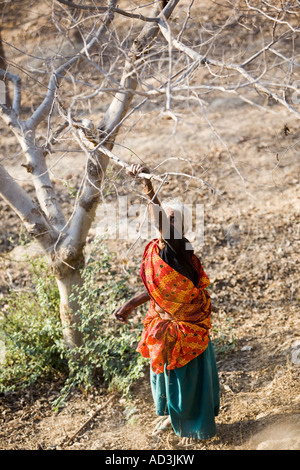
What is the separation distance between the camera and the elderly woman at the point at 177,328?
9.30 ft

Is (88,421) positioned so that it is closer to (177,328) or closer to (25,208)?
(177,328)

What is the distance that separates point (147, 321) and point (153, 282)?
36 centimetres

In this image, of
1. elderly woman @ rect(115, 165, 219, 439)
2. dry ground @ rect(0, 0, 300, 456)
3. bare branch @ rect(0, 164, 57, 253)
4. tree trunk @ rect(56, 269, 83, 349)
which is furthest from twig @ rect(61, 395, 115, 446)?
bare branch @ rect(0, 164, 57, 253)

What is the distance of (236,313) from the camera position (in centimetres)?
484

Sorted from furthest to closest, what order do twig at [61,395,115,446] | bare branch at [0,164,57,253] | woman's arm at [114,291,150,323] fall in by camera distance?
1. bare branch at [0,164,57,253]
2. twig at [61,395,115,446]
3. woman's arm at [114,291,150,323]

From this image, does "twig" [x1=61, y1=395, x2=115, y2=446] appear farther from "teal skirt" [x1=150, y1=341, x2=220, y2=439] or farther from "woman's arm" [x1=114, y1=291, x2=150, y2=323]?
"woman's arm" [x1=114, y1=291, x2=150, y2=323]

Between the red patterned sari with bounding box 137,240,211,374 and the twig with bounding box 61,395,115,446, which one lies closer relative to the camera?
the red patterned sari with bounding box 137,240,211,374

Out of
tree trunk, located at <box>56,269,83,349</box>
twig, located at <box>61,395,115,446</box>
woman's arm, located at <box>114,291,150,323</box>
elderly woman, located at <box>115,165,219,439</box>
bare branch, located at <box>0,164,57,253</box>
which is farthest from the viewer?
tree trunk, located at <box>56,269,83,349</box>

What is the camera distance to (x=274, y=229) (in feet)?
19.9

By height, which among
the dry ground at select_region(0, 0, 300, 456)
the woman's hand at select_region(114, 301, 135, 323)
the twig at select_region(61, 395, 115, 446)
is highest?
the woman's hand at select_region(114, 301, 135, 323)

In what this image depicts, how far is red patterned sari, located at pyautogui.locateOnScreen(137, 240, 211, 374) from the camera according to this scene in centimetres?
285

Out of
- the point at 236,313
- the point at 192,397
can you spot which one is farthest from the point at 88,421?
the point at 236,313

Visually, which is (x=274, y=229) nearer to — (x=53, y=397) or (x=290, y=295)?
(x=290, y=295)

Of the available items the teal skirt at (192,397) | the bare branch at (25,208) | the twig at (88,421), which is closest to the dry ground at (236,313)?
the twig at (88,421)
